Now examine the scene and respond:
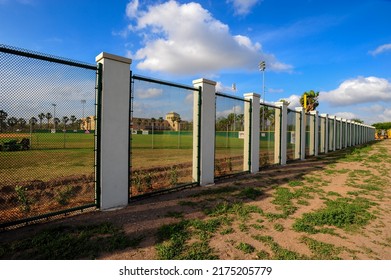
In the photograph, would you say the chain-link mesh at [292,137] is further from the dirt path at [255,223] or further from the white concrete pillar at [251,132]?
the dirt path at [255,223]

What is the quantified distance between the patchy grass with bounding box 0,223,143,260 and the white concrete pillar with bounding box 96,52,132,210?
1201mm

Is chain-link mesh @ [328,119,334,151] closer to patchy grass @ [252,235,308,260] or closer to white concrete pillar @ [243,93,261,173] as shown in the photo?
white concrete pillar @ [243,93,261,173]

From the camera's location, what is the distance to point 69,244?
3.56m

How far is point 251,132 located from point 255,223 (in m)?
5.76

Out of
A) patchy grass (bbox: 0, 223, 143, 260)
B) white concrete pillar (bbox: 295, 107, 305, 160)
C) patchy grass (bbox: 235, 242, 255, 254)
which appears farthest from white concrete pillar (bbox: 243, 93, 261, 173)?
patchy grass (bbox: 0, 223, 143, 260)

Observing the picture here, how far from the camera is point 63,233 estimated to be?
156 inches

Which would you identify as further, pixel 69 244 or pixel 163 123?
pixel 163 123

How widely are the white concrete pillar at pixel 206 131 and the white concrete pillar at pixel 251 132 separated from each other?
98.9 inches

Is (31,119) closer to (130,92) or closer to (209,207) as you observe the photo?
(130,92)

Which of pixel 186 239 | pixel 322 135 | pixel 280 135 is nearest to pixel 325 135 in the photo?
pixel 322 135

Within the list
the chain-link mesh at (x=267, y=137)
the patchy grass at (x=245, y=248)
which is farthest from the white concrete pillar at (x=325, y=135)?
the patchy grass at (x=245, y=248)

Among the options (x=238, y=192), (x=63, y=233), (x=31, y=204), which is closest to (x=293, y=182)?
(x=238, y=192)

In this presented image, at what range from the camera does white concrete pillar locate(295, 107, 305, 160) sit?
599 inches

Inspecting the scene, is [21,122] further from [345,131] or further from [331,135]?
[345,131]
